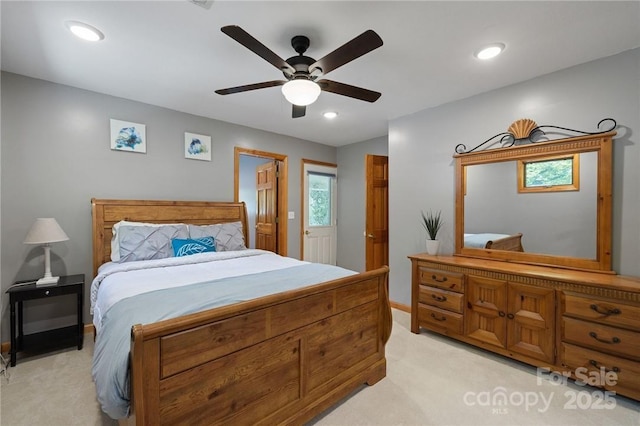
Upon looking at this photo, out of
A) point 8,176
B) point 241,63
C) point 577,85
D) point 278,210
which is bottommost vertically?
point 278,210

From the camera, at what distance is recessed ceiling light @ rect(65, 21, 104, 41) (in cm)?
184

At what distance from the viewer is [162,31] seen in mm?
1910

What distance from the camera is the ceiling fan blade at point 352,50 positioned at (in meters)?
1.48

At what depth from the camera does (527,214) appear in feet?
8.64

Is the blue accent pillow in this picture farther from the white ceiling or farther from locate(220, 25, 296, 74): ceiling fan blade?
locate(220, 25, 296, 74): ceiling fan blade

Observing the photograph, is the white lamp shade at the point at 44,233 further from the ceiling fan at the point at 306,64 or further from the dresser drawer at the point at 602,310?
the dresser drawer at the point at 602,310

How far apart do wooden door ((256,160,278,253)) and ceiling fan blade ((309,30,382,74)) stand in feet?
9.57

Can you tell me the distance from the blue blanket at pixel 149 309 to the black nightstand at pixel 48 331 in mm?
1428

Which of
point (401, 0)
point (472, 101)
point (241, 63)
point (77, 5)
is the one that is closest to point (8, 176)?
point (77, 5)

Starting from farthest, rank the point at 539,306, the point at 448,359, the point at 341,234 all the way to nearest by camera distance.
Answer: the point at 341,234 → the point at 448,359 → the point at 539,306

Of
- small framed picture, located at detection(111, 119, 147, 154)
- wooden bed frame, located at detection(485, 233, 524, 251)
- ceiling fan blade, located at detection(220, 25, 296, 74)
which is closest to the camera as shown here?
ceiling fan blade, located at detection(220, 25, 296, 74)

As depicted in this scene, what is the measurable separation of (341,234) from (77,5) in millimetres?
4446

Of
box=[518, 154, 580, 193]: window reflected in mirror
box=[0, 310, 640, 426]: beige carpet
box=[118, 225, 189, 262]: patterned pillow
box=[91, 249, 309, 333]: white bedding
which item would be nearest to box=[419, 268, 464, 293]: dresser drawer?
box=[0, 310, 640, 426]: beige carpet

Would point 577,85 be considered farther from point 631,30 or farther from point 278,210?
point 278,210
